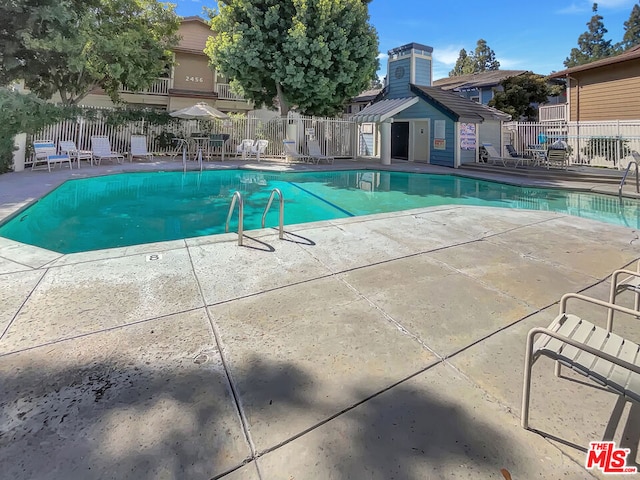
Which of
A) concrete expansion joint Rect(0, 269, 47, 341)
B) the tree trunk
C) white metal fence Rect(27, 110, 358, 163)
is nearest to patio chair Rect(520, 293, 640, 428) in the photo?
concrete expansion joint Rect(0, 269, 47, 341)

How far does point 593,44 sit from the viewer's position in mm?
56656

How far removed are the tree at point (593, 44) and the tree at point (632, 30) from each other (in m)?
1.92

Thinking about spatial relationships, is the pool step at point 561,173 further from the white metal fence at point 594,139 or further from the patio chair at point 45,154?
the patio chair at point 45,154

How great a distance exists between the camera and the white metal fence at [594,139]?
14.0 m

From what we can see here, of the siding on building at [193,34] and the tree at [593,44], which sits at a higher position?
the tree at [593,44]

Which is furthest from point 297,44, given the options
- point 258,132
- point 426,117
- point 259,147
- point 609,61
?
point 609,61

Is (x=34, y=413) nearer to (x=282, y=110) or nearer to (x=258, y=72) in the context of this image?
A: (x=258, y=72)

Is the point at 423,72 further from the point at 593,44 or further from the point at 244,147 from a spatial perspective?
the point at 593,44

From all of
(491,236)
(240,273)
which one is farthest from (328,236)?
(491,236)

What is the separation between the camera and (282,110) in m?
17.8

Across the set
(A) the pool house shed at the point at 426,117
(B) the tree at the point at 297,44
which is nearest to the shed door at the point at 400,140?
(A) the pool house shed at the point at 426,117

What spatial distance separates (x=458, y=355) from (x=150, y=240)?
16.6 feet

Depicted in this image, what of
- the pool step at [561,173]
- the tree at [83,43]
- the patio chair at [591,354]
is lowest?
the patio chair at [591,354]

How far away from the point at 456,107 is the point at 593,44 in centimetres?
5929
